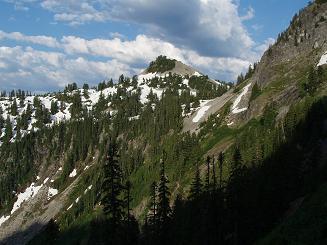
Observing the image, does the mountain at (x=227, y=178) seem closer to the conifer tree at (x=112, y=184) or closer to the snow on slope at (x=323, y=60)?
the conifer tree at (x=112, y=184)

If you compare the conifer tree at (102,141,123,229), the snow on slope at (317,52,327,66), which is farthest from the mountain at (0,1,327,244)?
the snow on slope at (317,52,327,66)

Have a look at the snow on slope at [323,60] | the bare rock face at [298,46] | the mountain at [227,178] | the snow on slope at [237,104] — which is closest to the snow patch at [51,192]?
the mountain at [227,178]

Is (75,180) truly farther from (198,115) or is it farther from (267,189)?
(267,189)

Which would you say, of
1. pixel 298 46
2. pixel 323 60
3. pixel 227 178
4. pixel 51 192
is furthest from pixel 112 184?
pixel 51 192

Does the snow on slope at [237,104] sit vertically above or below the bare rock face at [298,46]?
below

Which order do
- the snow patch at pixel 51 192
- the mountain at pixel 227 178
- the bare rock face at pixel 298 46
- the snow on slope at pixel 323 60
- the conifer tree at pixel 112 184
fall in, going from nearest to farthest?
the conifer tree at pixel 112 184
the mountain at pixel 227 178
the snow on slope at pixel 323 60
the bare rock face at pixel 298 46
the snow patch at pixel 51 192

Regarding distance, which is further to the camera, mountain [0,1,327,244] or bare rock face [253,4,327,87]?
bare rock face [253,4,327,87]

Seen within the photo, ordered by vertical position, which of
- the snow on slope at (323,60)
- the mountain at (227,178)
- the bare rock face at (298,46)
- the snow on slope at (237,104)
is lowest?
the mountain at (227,178)

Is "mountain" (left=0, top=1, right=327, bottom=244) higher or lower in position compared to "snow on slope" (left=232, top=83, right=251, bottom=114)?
lower

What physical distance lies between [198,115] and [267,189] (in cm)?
12242

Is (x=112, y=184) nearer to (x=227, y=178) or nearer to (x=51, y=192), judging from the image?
(x=227, y=178)

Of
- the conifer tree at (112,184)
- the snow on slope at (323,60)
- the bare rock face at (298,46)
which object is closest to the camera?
the conifer tree at (112,184)

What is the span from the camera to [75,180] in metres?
194

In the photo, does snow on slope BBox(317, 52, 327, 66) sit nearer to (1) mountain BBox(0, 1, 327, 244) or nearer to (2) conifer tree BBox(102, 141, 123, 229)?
(1) mountain BBox(0, 1, 327, 244)
